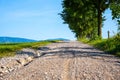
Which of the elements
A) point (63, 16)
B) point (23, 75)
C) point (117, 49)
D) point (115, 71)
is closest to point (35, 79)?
point (23, 75)

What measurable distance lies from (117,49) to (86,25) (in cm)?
7958

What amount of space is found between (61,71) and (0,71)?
139 inches

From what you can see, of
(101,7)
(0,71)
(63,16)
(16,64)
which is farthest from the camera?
(63,16)

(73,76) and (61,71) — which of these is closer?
(73,76)

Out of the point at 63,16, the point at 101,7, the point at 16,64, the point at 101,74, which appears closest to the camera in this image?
the point at 101,74

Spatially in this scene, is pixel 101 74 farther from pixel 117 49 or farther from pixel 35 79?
pixel 117 49

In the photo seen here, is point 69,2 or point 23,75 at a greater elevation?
point 69,2

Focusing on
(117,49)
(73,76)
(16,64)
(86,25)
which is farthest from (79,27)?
(73,76)

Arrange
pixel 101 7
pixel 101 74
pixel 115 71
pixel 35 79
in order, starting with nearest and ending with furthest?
pixel 35 79 < pixel 101 74 < pixel 115 71 < pixel 101 7

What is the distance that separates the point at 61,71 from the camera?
15883 millimetres

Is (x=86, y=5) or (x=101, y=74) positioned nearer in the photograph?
(x=101, y=74)

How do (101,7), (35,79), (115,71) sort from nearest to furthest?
1. (35,79)
2. (115,71)
3. (101,7)

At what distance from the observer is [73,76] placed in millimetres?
14258

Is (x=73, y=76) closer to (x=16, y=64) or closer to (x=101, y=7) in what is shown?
(x=16, y=64)
